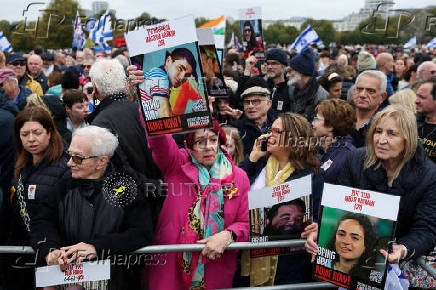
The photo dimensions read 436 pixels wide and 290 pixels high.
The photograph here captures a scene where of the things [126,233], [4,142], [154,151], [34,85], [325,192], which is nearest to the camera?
[325,192]

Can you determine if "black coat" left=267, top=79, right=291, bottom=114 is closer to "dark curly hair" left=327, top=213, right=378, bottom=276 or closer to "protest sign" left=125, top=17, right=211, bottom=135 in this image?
"protest sign" left=125, top=17, right=211, bottom=135

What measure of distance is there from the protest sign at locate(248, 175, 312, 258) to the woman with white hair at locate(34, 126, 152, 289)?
0.75 m

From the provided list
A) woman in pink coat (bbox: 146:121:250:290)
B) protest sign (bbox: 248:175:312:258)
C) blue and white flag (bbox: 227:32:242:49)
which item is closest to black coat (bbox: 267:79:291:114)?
woman in pink coat (bbox: 146:121:250:290)

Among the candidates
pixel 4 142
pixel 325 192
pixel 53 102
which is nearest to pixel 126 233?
pixel 325 192

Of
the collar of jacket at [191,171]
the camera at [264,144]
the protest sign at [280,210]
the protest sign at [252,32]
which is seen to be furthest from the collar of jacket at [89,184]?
the protest sign at [252,32]

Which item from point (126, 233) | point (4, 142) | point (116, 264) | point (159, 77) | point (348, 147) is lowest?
point (116, 264)

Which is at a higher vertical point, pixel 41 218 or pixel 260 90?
pixel 260 90

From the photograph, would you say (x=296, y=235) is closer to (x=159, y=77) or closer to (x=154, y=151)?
(x=154, y=151)

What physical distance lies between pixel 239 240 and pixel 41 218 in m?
1.36

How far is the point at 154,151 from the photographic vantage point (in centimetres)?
322

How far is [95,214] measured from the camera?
2982 mm

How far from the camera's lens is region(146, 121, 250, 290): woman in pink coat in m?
3.20

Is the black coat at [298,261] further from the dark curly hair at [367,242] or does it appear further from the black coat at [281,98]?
the black coat at [281,98]

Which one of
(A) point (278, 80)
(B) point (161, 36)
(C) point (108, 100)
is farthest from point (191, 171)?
(A) point (278, 80)
